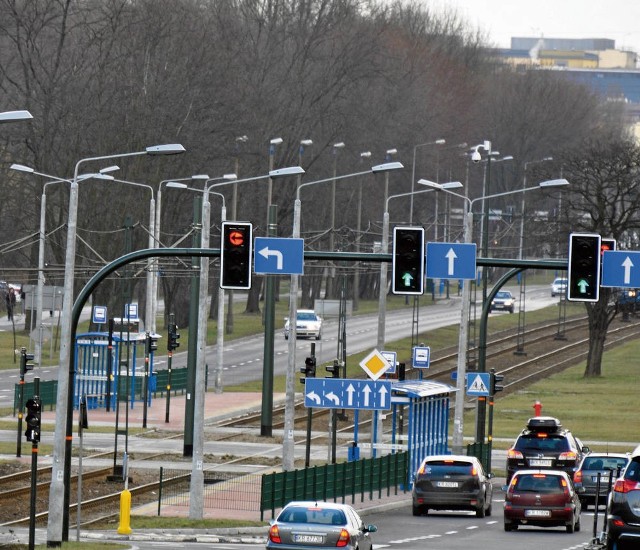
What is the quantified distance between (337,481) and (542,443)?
21.1ft

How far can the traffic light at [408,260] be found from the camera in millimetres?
30406

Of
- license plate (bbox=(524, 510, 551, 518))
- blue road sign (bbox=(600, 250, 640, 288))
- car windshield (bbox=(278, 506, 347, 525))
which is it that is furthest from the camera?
license plate (bbox=(524, 510, 551, 518))

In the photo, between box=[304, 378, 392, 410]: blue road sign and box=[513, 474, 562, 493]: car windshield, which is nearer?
box=[513, 474, 562, 493]: car windshield

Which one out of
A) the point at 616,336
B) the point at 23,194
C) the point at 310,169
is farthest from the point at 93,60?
the point at 616,336

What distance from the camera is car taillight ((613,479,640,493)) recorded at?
21.8 metres

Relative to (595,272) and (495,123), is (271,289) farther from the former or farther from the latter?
(495,123)

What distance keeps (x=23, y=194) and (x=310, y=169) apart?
80.3 feet

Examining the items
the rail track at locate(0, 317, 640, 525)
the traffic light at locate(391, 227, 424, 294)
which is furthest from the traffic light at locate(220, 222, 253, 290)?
the rail track at locate(0, 317, 640, 525)

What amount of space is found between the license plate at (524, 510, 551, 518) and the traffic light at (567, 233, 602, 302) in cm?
785

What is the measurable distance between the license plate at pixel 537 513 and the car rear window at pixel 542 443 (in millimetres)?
7179

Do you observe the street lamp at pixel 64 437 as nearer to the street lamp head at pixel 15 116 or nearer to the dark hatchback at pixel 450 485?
the street lamp head at pixel 15 116

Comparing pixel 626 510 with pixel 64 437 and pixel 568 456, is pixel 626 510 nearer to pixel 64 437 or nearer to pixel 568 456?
pixel 64 437

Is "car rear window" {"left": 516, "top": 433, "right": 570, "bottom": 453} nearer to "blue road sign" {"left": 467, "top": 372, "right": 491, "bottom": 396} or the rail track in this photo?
"blue road sign" {"left": 467, "top": 372, "right": 491, "bottom": 396}

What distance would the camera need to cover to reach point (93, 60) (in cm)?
9306
